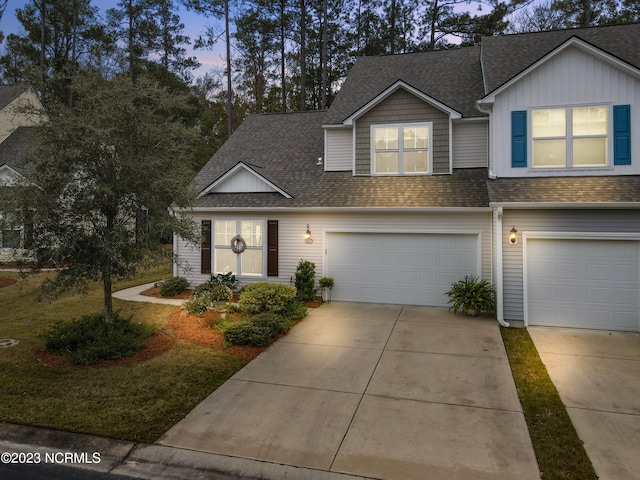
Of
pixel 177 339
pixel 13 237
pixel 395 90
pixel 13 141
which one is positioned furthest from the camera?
pixel 13 141

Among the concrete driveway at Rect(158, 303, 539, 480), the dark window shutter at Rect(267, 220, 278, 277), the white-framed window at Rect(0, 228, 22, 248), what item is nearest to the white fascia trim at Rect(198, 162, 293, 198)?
the dark window shutter at Rect(267, 220, 278, 277)

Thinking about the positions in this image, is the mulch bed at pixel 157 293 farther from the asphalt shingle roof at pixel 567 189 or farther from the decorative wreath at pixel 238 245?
the asphalt shingle roof at pixel 567 189

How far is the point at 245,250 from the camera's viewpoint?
12602 millimetres

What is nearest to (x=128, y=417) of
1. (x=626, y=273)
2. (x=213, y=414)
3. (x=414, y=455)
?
(x=213, y=414)

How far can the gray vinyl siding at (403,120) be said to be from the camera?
11.8m

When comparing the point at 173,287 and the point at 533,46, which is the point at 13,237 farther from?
the point at 533,46

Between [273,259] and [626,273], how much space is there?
8583 millimetres

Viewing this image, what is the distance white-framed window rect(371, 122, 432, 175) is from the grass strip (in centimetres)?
618

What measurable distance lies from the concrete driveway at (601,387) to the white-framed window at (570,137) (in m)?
3.90

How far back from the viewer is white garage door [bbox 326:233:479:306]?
430 inches

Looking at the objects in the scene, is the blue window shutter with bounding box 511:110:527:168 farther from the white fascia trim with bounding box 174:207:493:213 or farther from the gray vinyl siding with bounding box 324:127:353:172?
the gray vinyl siding with bounding box 324:127:353:172

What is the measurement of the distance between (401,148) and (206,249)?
21.6 ft

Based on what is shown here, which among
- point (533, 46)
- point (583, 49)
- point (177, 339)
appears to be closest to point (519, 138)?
point (583, 49)

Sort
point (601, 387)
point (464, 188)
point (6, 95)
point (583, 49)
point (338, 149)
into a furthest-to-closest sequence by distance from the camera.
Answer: point (6, 95) → point (338, 149) → point (464, 188) → point (583, 49) → point (601, 387)
